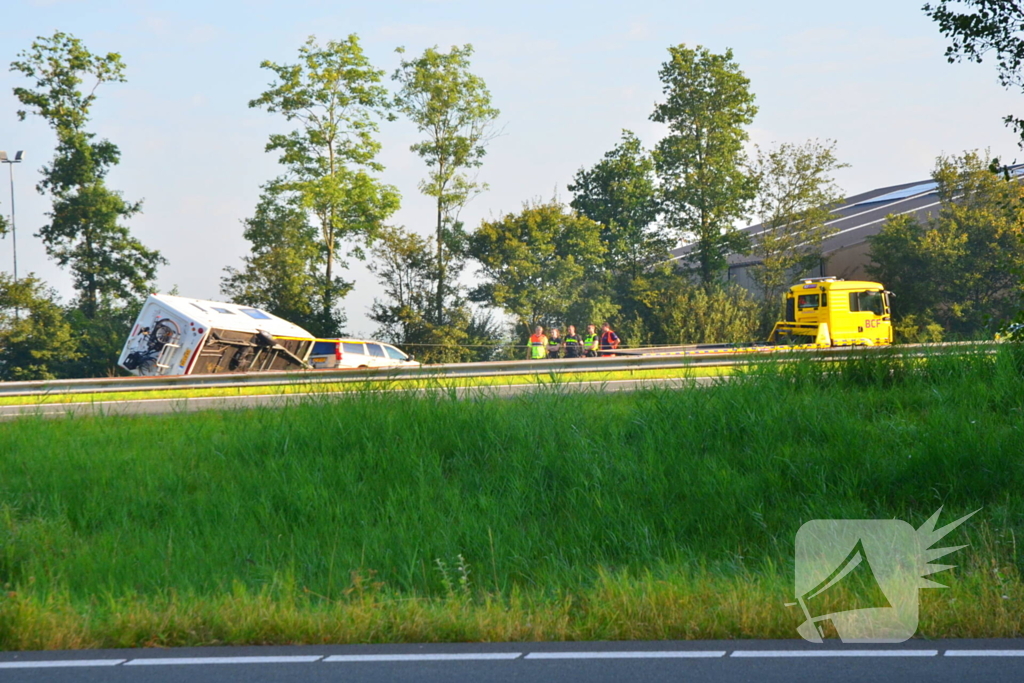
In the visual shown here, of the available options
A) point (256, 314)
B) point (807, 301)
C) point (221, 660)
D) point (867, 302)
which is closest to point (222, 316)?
point (256, 314)

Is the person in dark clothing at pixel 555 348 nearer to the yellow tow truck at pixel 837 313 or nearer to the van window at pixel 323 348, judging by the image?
the yellow tow truck at pixel 837 313

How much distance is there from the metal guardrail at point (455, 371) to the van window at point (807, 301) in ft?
51.4

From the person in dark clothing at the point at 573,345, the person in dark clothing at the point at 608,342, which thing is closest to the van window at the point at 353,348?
the person in dark clothing at the point at 573,345

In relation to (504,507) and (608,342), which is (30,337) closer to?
(608,342)

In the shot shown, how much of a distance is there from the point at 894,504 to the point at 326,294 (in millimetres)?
32415

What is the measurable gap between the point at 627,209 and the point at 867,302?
55.2 ft

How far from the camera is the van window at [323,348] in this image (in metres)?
30.5

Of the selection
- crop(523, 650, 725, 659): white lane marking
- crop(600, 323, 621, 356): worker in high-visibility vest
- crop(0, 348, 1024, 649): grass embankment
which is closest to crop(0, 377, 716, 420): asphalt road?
crop(0, 348, 1024, 649): grass embankment

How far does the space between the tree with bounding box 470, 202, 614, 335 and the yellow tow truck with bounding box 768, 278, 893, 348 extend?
36.6 ft

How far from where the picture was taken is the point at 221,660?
5453mm

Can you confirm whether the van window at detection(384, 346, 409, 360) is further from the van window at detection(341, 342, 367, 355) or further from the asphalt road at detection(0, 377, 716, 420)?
the asphalt road at detection(0, 377, 716, 420)

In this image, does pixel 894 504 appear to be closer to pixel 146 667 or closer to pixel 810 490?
pixel 810 490

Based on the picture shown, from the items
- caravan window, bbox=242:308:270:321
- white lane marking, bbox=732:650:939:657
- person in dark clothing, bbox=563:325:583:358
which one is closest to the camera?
white lane marking, bbox=732:650:939:657

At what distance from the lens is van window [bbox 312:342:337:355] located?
3048 cm
